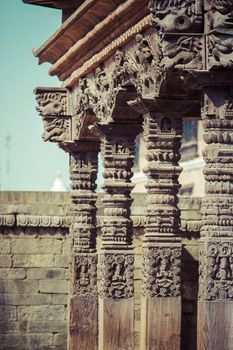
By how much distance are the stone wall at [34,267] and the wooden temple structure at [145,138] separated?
2336 millimetres

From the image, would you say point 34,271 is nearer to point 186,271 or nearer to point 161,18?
point 186,271

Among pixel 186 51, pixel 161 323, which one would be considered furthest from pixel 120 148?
pixel 186 51

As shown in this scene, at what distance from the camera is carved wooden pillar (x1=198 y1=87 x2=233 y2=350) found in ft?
52.0

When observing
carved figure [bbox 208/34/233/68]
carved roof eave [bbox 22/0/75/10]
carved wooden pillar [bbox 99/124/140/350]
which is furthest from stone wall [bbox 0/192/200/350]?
carved figure [bbox 208/34/233/68]

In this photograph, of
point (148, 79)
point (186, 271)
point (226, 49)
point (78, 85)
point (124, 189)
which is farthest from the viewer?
point (186, 271)

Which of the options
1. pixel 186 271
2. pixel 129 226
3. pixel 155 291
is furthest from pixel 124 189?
pixel 186 271

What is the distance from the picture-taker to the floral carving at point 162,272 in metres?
18.4

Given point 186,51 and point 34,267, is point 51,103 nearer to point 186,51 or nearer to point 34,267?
point 34,267

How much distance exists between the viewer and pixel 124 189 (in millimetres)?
20406

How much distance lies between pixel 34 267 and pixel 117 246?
18.4 feet

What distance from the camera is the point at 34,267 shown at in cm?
2581

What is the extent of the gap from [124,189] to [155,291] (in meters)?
2.28

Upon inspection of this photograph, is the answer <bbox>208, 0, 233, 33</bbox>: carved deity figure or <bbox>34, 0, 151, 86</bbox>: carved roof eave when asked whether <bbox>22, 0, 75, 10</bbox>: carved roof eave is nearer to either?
<bbox>34, 0, 151, 86</bbox>: carved roof eave

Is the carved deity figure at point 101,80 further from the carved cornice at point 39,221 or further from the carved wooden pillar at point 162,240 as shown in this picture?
the carved cornice at point 39,221
